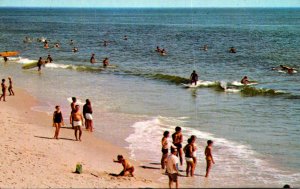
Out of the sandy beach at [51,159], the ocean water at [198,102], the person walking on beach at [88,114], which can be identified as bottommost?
the ocean water at [198,102]

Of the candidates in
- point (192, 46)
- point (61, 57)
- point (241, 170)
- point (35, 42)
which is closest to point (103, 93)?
point (241, 170)

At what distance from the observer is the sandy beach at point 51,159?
13.4 m

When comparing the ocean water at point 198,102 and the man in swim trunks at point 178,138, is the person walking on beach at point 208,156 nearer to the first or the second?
the ocean water at point 198,102

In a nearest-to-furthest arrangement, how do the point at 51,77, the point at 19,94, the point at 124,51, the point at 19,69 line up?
the point at 19,94, the point at 51,77, the point at 19,69, the point at 124,51

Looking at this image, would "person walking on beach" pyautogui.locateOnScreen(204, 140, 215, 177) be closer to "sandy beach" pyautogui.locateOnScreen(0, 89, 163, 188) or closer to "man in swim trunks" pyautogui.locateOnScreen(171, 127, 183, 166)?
"man in swim trunks" pyautogui.locateOnScreen(171, 127, 183, 166)

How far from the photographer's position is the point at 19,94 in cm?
2859

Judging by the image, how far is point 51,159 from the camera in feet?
50.9

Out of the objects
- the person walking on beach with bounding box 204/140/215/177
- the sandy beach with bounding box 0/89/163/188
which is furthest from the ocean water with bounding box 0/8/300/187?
the sandy beach with bounding box 0/89/163/188

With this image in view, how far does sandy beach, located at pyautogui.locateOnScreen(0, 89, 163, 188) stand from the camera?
1341 centimetres

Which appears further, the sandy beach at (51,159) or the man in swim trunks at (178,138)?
the man in swim trunks at (178,138)

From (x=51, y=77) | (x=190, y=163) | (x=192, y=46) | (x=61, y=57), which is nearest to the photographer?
(x=190, y=163)

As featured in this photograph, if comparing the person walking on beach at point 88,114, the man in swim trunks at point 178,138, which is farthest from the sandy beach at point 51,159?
the man in swim trunks at point 178,138

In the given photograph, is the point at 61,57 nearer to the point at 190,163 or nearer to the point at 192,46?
the point at 192,46

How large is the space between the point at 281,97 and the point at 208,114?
310 inches
